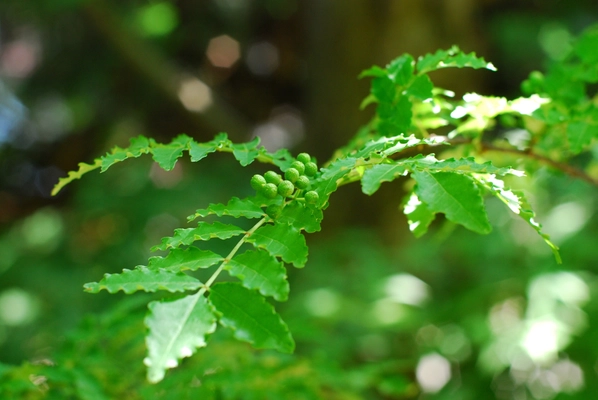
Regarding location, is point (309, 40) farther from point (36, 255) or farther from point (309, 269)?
point (36, 255)

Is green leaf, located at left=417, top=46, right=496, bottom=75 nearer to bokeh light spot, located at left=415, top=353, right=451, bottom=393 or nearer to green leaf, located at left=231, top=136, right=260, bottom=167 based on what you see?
green leaf, located at left=231, top=136, right=260, bottom=167

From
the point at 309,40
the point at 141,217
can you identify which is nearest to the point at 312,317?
the point at 141,217

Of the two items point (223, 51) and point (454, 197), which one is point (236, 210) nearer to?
point (454, 197)

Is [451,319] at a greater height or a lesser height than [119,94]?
lesser

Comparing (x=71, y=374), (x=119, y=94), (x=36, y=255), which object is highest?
(x=71, y=374)

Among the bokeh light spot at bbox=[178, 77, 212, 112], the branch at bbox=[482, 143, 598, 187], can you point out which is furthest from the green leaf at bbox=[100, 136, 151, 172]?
the bokeh light spot at bbox=[178, 77, 212, 112]

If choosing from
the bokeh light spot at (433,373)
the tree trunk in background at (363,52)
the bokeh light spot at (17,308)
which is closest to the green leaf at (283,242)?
the bokeh light spot at (433,373)

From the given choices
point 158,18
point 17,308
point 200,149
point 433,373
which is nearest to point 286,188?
point 200,149
